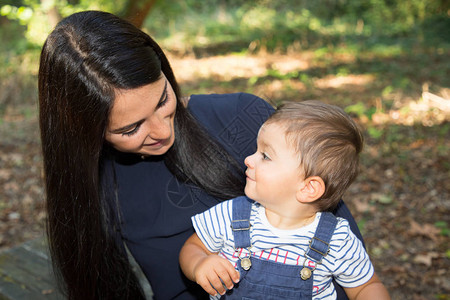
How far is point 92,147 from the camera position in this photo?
1.81 meters

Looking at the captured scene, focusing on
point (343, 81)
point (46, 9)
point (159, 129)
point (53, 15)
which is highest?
point (159, 129)

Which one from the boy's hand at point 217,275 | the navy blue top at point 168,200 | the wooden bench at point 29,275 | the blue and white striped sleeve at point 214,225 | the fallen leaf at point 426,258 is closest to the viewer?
the boy's hand at point 217,275

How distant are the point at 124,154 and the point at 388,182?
3725 millimetres

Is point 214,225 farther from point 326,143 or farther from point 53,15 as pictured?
point 53,15

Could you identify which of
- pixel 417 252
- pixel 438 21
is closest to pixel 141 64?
pixel 417 252

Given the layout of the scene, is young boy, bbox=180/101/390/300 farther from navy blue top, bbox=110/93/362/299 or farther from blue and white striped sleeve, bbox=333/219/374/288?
navy blue top, bbox=110/93/362/299

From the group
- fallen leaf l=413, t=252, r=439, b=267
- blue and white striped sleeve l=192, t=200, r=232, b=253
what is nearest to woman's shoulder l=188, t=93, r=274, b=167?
blue and white striped sleeve l=192, t=200, r=232, b=253

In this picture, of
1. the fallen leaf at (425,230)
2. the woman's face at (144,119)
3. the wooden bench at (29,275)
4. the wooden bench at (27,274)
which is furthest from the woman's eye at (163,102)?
the fallen leaf at (425,230)

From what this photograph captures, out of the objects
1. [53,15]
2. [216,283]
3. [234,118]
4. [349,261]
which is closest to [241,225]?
[216,283]

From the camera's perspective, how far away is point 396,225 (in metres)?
4.23

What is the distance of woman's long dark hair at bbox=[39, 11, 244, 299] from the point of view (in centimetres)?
169

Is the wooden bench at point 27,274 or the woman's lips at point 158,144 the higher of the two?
the woman's lips at point 158,144

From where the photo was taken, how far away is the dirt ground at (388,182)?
144 inches

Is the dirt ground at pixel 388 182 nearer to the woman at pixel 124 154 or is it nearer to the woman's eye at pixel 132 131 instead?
the woman at pixel 124 154
